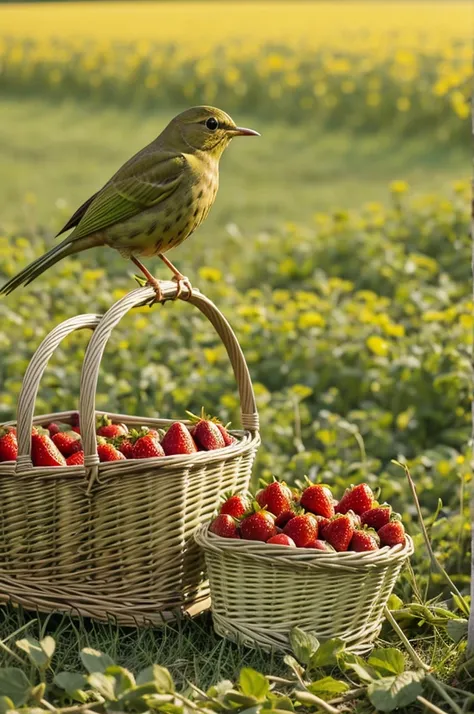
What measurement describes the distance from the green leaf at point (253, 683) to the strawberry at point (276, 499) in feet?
1.81

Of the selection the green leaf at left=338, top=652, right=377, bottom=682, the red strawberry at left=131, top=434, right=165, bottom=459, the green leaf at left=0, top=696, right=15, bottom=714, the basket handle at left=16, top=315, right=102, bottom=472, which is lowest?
the green leaf at left=338, top=652, right=377, bottom=682

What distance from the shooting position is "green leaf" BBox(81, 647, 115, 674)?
8.61ft

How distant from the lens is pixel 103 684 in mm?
2543

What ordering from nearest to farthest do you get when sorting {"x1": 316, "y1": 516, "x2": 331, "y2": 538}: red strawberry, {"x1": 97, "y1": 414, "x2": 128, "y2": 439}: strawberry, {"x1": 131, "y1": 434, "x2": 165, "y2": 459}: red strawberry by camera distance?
{"x1": 316, "y1": 516, "x2": 331, "y2": 538}: red strawberry < {"x1": 131, "y1": 434, "x2": 165, "y2": 459}: red strawberry < {"x1": 97, "y1": 414, "x2": 128, "y2": 439}: strawberry

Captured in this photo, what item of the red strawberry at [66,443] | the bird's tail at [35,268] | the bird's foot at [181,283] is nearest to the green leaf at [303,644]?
the red strawberry at [66,443]

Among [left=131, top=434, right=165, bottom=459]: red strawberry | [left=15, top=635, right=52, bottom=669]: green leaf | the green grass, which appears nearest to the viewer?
[left=15, top=635, right=52, bottom=669]: green leaf

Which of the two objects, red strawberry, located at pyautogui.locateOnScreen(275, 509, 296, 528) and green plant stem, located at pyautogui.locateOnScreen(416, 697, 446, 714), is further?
red strawberry, located at pyautogui.locateOnScreen(275, 509, 296, 528)

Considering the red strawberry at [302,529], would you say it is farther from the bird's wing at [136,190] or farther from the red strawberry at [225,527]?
the bird's wing at [136,190]

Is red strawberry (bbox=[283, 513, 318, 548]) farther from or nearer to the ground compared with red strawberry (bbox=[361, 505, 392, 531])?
farther from the ground

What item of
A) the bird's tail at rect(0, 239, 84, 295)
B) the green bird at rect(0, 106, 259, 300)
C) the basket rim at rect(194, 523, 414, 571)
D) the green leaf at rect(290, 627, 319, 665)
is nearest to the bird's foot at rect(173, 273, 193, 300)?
the green bird at rect(0, 106, 259, 300)

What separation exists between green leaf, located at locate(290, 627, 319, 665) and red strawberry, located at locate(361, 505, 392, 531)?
372 mm

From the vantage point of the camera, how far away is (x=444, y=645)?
3.10 metres

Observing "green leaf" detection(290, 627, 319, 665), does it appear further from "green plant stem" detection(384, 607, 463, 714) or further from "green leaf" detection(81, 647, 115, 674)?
"green leaf" detection(81, 647, 115, 674)

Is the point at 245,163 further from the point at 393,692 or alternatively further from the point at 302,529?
the point at 393,692
